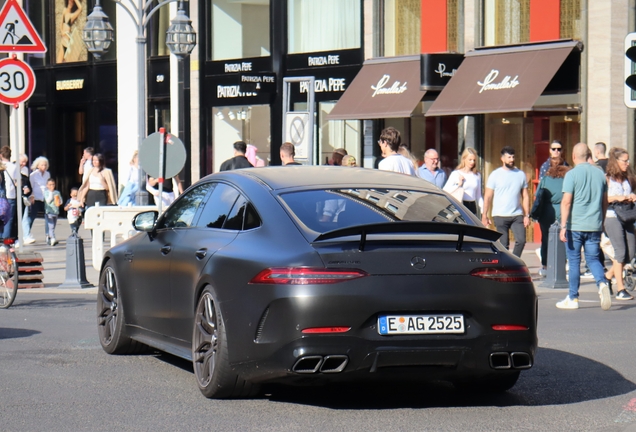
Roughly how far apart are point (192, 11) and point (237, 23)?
1409 mm

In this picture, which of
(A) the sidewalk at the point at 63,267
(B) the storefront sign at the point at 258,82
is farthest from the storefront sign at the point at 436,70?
(B) the storefront sign at the point at 258,82

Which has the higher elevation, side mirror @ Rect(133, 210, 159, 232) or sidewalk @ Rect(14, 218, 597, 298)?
side mirror @ Rect(133, 210, 159, 232)

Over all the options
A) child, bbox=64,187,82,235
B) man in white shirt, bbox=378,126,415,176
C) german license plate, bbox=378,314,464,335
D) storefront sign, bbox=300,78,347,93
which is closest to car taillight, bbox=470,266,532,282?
german license plate, bbox=378,314,464,335

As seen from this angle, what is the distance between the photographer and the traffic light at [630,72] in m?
11.5

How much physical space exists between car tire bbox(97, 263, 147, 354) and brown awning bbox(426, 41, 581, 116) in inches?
505

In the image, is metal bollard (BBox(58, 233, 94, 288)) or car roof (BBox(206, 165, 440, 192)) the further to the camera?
metal bollard (BBox(58, 233, 94, 288))

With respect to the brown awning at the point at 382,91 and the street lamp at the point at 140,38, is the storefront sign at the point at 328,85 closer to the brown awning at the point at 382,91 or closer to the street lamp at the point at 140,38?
the brown awning at the point at 382,91

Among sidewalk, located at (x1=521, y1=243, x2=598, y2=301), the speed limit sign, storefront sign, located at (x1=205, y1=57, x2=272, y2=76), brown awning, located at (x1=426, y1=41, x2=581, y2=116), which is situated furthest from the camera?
storefront sign, located at (x1=205, y1=57, x2=272, y2=76)

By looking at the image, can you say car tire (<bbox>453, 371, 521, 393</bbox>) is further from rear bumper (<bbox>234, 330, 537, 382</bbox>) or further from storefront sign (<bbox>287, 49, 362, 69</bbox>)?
storefront sign (<bbox>287, 49, 362, 69</bbox>)

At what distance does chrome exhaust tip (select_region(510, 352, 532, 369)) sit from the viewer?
7102 mm

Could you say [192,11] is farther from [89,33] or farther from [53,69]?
[89,33]

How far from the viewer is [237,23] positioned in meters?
30.0

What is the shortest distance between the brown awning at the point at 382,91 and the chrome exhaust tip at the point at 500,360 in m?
16.5

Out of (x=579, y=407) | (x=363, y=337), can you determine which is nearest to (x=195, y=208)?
(x=363, y=337)
